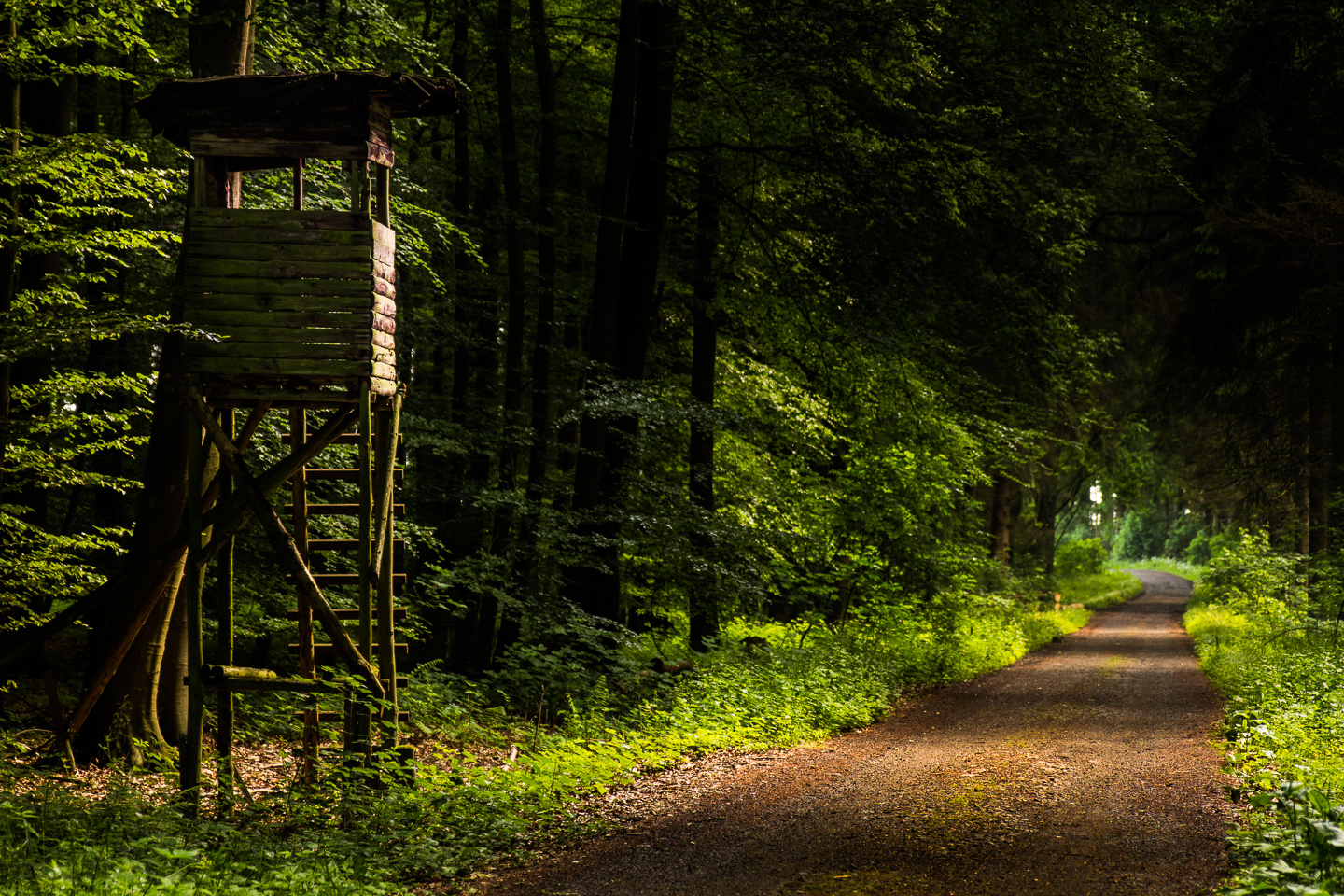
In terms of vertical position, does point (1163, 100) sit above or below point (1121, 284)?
above

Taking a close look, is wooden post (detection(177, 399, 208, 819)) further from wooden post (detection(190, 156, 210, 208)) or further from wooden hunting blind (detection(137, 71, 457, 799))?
wooden post (detection(190, 156, 210, 208))

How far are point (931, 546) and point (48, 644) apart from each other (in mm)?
13918

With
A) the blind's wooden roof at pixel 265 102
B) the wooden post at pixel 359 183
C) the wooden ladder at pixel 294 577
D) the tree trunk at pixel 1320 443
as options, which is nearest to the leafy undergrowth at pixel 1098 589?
the tree trunk at pixel 1320 443

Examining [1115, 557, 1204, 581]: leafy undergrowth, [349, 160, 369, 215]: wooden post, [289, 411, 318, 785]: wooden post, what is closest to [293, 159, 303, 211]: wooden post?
[289, 411, 318, 785]: wooden post

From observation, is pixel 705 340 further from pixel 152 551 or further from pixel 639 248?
pixel 152 551

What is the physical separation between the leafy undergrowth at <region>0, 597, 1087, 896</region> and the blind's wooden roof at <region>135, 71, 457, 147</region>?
4.99m

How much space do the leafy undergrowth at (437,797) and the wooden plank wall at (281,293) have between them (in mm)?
3144

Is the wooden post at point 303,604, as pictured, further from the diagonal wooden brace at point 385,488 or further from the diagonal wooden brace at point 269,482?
the diagonal wooden brace at point 269,482

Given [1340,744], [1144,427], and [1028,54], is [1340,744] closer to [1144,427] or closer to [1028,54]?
[1028,54]

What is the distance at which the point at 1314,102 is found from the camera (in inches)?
533

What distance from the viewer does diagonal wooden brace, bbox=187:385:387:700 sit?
22.5 feet

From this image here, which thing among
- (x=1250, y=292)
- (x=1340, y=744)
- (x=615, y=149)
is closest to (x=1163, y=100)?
(x=1250, y=292)

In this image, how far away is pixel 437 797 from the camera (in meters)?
6.68

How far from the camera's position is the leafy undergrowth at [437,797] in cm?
496
